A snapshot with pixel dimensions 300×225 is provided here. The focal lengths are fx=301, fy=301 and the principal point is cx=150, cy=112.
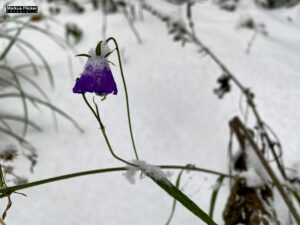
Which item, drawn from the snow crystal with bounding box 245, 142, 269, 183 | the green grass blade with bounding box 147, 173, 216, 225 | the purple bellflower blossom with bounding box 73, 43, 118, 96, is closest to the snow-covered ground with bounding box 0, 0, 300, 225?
the snow crystal with bounding box 245, 142, 269, 183

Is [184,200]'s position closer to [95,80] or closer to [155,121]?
[95,80]

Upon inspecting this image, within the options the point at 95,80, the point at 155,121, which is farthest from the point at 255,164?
the point at 95,80

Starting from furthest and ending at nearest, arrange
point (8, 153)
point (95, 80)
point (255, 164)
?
point (255, 164) → point (8, 153) → point (95, 80)

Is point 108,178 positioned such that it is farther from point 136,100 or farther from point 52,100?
point 52,100

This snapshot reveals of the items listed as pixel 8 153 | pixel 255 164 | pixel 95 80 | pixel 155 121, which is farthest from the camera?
pixel 155 121

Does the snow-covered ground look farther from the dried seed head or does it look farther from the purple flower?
the purple flower

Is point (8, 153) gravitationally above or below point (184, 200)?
above

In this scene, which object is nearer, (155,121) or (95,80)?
(95,80)
